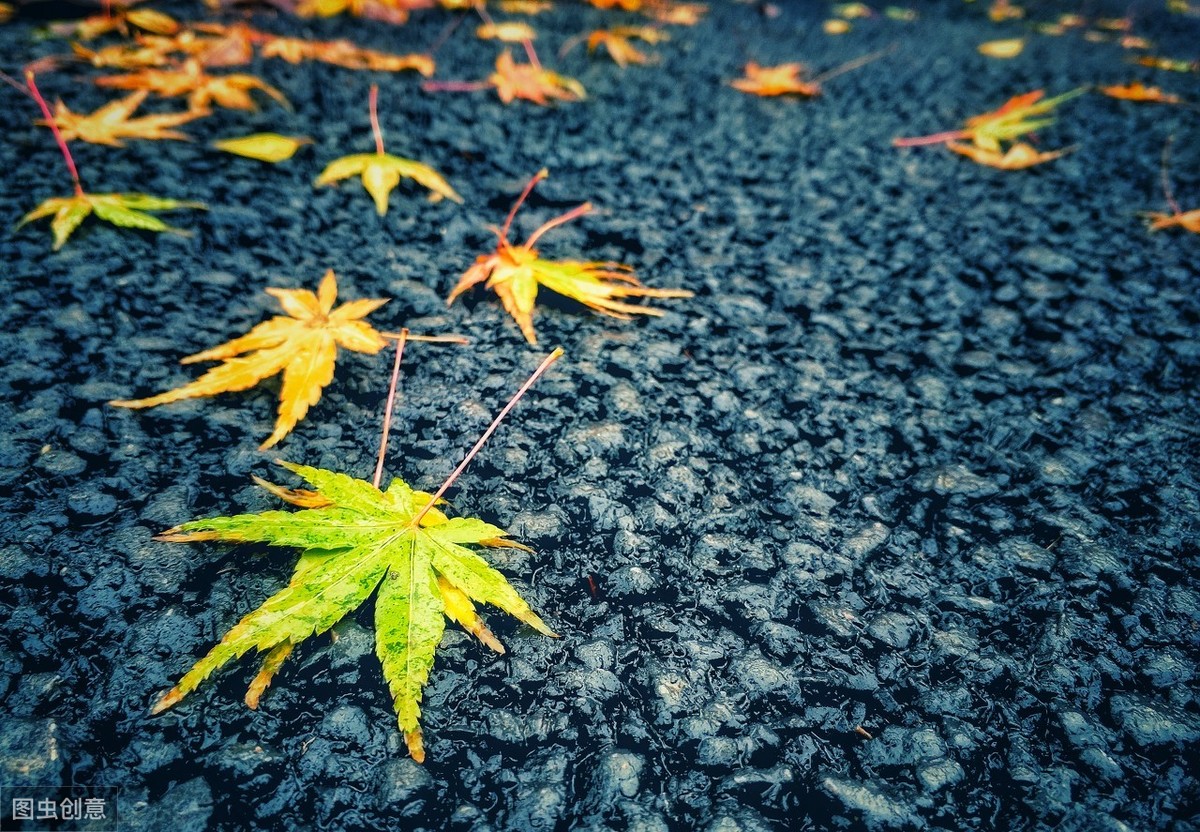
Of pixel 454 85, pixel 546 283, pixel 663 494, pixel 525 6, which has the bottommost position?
pixel 663 494

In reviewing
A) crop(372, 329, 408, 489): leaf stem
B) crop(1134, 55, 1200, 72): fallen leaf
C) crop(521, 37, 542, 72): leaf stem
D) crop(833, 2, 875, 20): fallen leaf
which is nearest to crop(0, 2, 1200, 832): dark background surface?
crop(372, 329, 408, 489): leaf stem

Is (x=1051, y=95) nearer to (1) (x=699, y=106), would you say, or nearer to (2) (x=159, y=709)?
(1) (x=699, y=106)

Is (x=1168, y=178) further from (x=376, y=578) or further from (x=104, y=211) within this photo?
(x=104, y=211)

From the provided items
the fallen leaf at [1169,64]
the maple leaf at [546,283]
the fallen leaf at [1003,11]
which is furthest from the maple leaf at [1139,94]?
the maple leaf at [546,283]

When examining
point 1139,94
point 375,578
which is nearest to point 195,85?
point 375,578

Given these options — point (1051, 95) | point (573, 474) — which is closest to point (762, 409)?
point (573, 474)

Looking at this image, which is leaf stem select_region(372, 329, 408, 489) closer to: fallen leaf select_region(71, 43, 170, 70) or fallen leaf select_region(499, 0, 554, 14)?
fallen leaf select_region(71, 43, 170, 70)

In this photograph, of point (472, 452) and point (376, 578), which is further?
point (472, 452)
